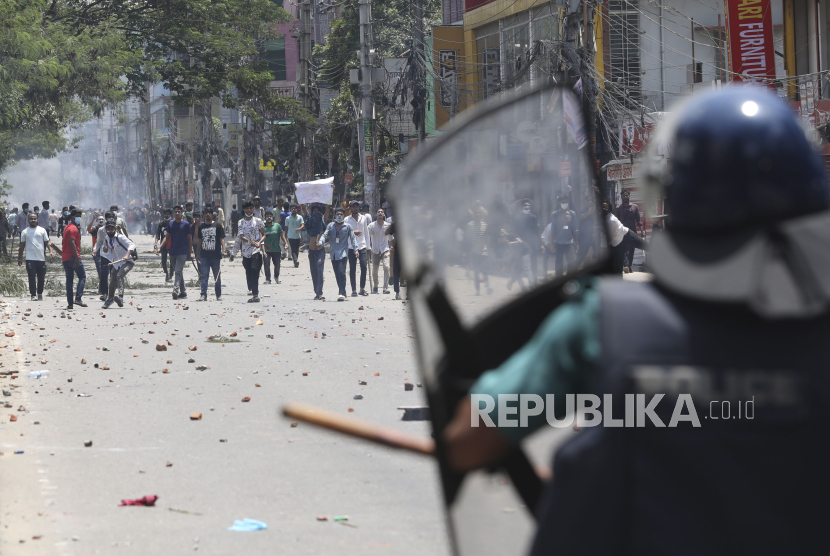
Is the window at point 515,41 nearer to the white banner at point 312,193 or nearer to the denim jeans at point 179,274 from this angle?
the white banner at point 312,193

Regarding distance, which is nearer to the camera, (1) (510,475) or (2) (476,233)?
(1) (510,475)

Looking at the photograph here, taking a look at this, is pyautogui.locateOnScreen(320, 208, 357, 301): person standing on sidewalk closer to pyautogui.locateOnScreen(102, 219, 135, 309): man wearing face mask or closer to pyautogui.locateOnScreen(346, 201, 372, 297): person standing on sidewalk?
pyautogui.locateOnScreen(346, 201, 372, 297): person standing on sidewalk

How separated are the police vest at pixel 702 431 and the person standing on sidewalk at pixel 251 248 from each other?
15907 millimetres

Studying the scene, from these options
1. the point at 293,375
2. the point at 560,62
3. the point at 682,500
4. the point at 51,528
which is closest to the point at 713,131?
the point at 682,500

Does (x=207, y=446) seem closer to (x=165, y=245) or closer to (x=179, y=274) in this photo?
(x=179, y=274)

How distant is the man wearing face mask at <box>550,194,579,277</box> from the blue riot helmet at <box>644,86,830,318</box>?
555 millimetres

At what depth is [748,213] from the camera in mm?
1453

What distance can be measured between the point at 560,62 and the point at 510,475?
15076 mm

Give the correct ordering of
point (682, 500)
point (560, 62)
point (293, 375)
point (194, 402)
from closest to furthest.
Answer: point (682, 500), point (194, 402), point (293, 375), point (560, 62)

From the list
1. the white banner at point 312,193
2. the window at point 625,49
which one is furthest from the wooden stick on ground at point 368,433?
the white banner at point 312,193

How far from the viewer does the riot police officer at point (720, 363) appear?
144cm

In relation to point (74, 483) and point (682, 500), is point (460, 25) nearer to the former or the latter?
point (74, 483)

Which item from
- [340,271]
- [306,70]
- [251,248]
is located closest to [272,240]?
[251,248]

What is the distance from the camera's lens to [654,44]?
26094 mm
